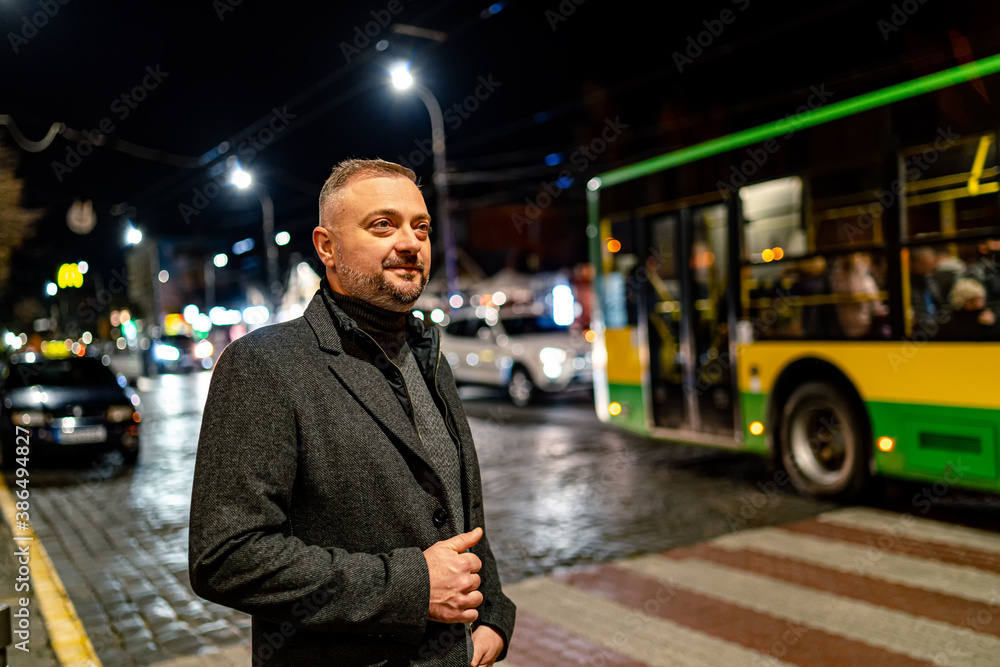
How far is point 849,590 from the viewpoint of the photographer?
18.1 feet

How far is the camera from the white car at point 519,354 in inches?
695

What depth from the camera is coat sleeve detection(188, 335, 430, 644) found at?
1.74 metres

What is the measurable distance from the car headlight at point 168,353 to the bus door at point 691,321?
A: 36584mm

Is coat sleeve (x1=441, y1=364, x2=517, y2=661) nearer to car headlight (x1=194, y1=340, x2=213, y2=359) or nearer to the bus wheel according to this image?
the bus wheel

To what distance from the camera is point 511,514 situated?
820 centimetres

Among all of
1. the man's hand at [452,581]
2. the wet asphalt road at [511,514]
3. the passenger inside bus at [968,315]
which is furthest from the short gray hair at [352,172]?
the passenger inside bus at [968,315]

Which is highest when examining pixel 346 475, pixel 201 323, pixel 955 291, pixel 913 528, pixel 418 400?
pixel 201 323

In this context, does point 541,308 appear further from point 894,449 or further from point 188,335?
point 894,449

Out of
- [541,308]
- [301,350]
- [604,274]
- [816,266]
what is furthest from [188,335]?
[301,350]

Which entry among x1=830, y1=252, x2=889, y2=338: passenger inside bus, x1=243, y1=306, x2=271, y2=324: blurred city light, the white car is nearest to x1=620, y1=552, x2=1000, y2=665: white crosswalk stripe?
x1=830, y1=252, x2=889, y2=338: passenger inside bus

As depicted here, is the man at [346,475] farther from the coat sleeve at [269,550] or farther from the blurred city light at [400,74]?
the blurred city light at [400,74]
